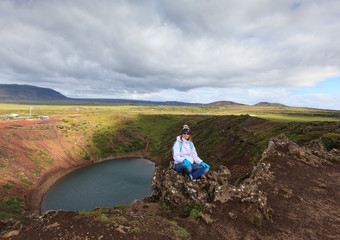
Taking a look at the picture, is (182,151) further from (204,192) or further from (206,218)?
(206,218)

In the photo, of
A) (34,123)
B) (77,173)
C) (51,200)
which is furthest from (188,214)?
(34,123)

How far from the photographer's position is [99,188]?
179 ft

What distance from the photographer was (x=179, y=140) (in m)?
11.7

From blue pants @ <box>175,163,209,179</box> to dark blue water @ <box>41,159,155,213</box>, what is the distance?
40.8 meters

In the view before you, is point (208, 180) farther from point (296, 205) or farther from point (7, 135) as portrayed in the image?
point (7, 135)

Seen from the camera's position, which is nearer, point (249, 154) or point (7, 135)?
point (249, 154)

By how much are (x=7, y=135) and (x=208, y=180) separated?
84.4m

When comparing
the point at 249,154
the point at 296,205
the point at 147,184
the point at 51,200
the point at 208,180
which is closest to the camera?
the point at 296,205

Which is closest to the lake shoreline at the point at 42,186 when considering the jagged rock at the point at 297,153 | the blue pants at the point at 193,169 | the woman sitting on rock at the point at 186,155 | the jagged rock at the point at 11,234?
the jagged rock at the point at 11,234

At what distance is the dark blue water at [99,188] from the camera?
45.7 meters

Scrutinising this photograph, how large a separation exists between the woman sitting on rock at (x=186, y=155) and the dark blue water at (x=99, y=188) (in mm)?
41161

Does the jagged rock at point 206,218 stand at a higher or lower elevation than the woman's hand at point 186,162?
lower

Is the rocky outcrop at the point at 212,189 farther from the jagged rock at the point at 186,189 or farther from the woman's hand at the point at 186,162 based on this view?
the woman's hand at the point at 186,162

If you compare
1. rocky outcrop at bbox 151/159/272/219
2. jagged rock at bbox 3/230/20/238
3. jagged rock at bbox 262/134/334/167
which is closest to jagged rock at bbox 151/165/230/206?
rocky outcrop at bbox 151/159/272/219
